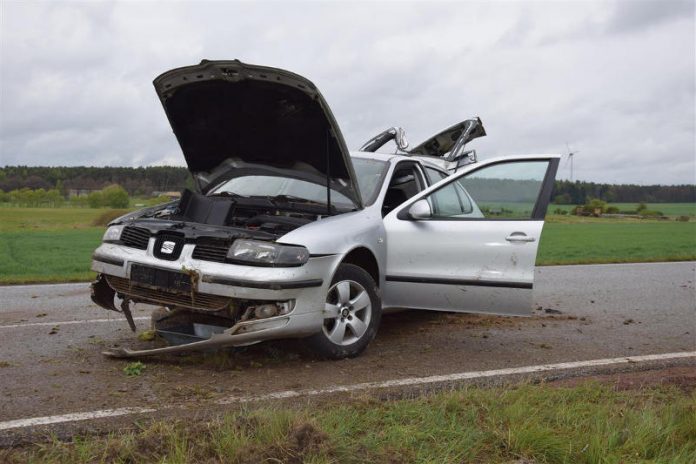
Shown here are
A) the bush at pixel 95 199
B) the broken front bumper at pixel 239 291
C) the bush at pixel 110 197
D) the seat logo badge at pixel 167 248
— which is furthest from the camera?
the bush at pixel 95 199

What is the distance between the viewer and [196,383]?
455 cm

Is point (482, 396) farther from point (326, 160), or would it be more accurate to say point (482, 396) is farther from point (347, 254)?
point (326, 160)

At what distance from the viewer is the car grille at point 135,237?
5121mm

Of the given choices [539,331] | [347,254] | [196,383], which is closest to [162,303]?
[196,383]

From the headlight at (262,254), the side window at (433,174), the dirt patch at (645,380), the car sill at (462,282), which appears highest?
the side window at (433,174)

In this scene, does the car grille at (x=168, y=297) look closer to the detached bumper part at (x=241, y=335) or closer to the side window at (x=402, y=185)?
the detached bumper part at (x=241, y=335)

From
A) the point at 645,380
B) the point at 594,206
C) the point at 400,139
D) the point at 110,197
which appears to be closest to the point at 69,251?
the point at 400,139

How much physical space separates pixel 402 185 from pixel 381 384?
103 inches

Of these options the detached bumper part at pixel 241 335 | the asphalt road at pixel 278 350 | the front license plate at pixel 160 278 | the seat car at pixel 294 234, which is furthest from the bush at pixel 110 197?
the detached bumper part at pixel 241 335

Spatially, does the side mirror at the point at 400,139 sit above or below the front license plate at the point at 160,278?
above

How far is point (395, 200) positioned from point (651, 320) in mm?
3463

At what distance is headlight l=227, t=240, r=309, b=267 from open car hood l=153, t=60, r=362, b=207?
4.06 ft

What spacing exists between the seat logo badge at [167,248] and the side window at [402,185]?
224cm

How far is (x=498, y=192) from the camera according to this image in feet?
19.7
